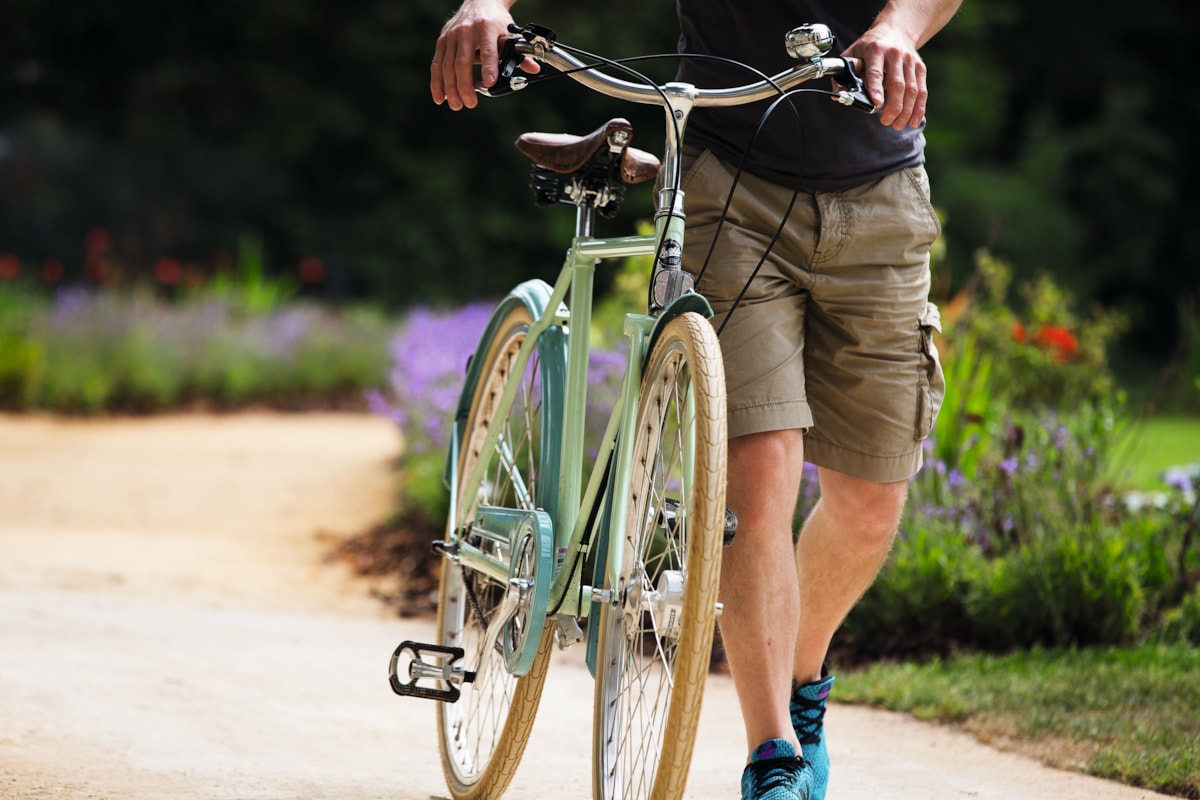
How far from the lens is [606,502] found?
2.13 meters

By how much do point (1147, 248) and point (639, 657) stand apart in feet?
54.4

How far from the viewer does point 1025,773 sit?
9.60 feet

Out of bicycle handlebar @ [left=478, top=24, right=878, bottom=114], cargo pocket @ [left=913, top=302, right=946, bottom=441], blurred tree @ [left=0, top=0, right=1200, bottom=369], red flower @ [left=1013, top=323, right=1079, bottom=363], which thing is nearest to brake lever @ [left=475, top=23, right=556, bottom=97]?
bicycle handlebar @ [left=478, top=24, right=878, bottom=114]

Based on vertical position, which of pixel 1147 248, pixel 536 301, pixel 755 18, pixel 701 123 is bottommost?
pixel 536 301

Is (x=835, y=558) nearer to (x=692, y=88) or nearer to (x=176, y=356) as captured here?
(x=692, y=88)

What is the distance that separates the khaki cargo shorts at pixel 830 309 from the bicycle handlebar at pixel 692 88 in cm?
33

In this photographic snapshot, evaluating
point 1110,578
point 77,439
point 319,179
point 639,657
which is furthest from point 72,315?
point 639,657

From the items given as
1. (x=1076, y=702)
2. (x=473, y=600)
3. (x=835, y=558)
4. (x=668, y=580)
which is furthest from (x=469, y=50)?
(x=1076, y=702)

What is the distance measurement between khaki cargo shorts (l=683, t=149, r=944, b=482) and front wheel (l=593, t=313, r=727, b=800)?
0.69 feet

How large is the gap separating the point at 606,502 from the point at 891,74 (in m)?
0.77

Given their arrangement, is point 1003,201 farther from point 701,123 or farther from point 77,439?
point 701,123

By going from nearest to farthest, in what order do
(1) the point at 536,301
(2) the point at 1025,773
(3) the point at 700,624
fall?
1. (3) the point at 700,624
2. (1) the point at 536,301
3. (2) the point at 1025,773

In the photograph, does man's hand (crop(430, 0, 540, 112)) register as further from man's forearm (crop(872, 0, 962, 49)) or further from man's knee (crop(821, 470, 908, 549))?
man's knee (crop(821, 470, 908, 549))

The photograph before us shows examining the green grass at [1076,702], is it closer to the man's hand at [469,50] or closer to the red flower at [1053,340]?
the man's hand at [469,50]
